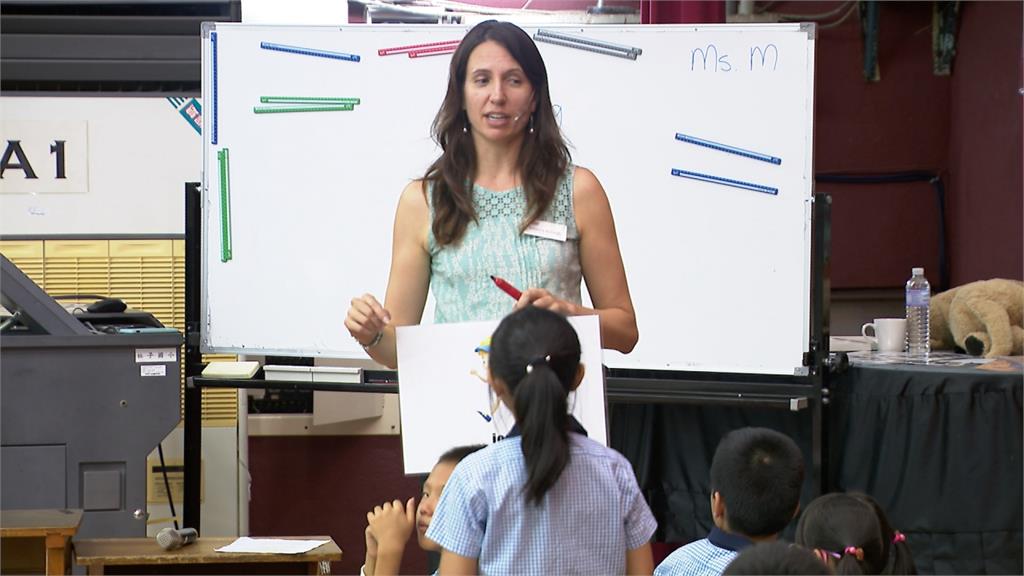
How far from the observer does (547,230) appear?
84.7 inches

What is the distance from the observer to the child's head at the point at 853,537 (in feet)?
6.59

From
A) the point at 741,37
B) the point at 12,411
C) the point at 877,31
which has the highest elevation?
the point at 877,31

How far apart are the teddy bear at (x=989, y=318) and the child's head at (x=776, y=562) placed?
2300 millimetres

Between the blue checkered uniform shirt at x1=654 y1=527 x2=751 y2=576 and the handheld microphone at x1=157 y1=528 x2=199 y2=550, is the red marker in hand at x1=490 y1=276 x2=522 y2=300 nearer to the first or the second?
the blue checkered uniform shirt at x1=654 y1=527 x2=751 y2=576

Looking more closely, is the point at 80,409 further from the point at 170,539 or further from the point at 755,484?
the point at 755,484

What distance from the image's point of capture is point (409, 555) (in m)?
4.29

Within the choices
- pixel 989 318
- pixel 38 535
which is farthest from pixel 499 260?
pixel 989 318

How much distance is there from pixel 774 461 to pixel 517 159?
0.66m

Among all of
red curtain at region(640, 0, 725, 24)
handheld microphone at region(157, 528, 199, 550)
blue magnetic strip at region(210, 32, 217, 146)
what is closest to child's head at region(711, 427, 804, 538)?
handheld microphone at region(157, 528, 199, 550)

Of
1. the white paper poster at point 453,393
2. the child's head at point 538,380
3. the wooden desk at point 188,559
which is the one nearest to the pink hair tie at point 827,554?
the white paper poster at point 453,393

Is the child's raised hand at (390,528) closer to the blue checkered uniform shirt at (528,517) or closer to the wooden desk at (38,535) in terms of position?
the blue checkered uniform shirt at (528,517)

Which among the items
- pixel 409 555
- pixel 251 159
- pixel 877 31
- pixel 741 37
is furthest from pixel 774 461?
pixel 877 31

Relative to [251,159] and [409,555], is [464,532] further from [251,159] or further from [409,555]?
[409,555]

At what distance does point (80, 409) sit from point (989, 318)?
2.39 metres
